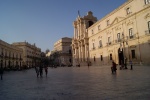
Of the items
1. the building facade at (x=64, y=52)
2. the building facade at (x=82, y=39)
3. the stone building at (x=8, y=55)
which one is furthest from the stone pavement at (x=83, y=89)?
the building facade at (x=64, y=52)

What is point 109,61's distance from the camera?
124 ft

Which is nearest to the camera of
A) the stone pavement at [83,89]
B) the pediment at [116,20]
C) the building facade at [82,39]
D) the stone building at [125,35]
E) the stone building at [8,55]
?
the stone pavement at [83,89]

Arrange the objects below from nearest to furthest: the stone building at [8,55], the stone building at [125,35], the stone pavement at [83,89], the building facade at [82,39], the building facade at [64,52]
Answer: the stone pavement at [83,89]
the stone building at [125,35]
the stone building at [8,55]
the building facade at [82,39]
the building facade at [64,52]

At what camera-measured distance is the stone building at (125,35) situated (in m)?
26.6

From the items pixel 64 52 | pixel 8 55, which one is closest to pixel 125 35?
pixel 8 55

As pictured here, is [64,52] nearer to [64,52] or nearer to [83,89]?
[64,52]

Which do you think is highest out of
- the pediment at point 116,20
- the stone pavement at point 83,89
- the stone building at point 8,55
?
the pediment at point 116,20

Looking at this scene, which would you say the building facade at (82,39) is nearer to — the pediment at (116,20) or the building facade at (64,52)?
the pediment at (116,20)

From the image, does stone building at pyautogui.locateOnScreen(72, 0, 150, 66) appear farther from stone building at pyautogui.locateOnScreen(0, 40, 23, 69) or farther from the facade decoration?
the facade decoration

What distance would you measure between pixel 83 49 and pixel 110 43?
15.4 meters

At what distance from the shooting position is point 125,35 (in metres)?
31.4

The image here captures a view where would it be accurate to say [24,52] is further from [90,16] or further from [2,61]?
[90,16]

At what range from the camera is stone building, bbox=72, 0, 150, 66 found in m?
26.6

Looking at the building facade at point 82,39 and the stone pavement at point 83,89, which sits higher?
the building facade at point 82,39
